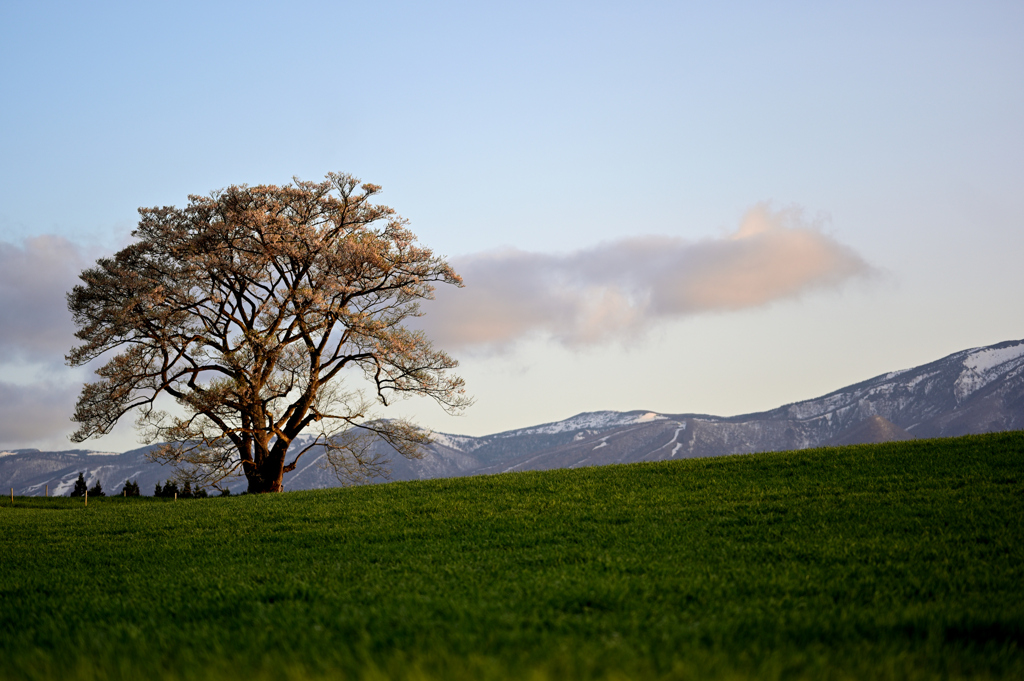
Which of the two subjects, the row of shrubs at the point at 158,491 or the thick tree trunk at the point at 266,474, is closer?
the thick tree trunk at the point at 266,474

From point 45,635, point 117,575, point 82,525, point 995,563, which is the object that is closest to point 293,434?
point 82,525

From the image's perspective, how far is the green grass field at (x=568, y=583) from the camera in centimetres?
488

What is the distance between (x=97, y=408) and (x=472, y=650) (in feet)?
101

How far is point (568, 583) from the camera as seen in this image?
802 cm

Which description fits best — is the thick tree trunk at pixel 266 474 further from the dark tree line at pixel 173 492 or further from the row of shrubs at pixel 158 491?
the dark tree line at pixel 173 492

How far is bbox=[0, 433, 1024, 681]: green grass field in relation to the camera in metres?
4.88

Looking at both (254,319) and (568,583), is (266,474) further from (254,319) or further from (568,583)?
(568,583)

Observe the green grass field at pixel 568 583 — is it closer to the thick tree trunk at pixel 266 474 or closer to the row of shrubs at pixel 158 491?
the thick tree trunk at pixel 266 474

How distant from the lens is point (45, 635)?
21.5 feet

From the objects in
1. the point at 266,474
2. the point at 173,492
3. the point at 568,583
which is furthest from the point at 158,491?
the point at 568,583

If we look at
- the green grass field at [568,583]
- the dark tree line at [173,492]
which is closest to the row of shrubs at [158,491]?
the dark tree line at [173,492]

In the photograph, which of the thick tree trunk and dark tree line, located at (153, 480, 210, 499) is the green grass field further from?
dark tree line, located at (153, 480, 210, 499)

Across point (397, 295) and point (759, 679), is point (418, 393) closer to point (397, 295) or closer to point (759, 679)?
point (397, 295)

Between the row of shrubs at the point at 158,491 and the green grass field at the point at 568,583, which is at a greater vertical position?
the row of shrubs at the point at 158,491
